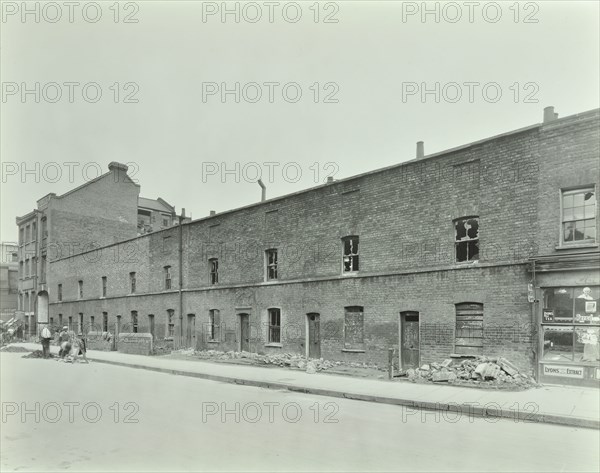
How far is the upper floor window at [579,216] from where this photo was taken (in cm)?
1262

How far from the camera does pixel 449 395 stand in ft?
38.7

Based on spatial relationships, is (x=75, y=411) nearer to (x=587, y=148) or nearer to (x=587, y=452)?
(x=587, y=452)

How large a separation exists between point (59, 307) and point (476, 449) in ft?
134

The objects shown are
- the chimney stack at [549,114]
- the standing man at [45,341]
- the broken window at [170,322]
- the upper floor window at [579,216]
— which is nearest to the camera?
the upper floor window at [579,216]

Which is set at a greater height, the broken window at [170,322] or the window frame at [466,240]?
the window frame at [466,240]

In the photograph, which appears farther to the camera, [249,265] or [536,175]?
[249,265]

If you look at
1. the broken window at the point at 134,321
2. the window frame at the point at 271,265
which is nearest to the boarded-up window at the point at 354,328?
the window frame at the point at 271,265

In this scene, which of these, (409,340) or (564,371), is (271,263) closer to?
(409,340)

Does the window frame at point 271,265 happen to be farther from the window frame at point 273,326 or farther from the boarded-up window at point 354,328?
the boarded-up window at point 354,328

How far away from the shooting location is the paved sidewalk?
32.2 ft

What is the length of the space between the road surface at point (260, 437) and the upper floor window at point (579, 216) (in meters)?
5.71

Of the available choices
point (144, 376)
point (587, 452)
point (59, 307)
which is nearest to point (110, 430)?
point (587, 452)

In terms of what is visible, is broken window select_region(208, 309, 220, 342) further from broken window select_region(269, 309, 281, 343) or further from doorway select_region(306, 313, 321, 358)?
doorway select_region(306, 313, 321, 358)

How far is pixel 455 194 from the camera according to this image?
1538 cm
